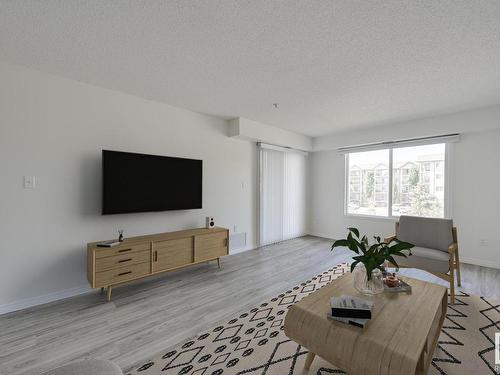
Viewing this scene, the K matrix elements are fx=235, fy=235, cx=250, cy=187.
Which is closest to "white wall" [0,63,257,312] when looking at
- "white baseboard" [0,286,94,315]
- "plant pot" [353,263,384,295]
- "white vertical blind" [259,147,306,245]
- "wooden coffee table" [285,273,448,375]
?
"white baseboard" [0,286,94,315]

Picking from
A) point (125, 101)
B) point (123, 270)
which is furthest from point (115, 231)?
point (125, 101)

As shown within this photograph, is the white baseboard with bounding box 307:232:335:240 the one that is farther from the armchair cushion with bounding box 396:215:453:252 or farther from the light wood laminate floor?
the armchair cushion with bounding box 396:215:453:252

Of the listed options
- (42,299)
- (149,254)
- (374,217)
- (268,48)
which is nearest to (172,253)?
(149,254)

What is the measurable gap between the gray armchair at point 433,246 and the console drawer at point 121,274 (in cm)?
314

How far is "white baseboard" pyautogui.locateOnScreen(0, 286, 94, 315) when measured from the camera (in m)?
2.35

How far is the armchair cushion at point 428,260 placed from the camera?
2619mm

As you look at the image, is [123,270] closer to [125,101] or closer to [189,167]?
[189,167]

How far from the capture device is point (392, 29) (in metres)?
1.83

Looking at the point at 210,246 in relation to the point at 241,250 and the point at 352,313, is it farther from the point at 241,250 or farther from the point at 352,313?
the point at 352,313

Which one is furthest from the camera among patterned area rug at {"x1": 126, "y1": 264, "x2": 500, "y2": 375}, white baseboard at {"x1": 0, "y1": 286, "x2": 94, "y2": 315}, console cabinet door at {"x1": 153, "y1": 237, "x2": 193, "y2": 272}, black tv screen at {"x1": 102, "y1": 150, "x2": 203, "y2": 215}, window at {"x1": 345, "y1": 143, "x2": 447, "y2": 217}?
window at {"x1": 345, "y1": 143, "x2": 447, "y2": 217}

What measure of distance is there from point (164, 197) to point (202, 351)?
2.07 metres

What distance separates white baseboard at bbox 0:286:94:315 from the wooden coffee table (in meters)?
2.55

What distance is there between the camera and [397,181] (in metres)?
4.77

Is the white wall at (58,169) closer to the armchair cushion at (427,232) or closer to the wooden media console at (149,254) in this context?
the wooden media console at (149,254)
